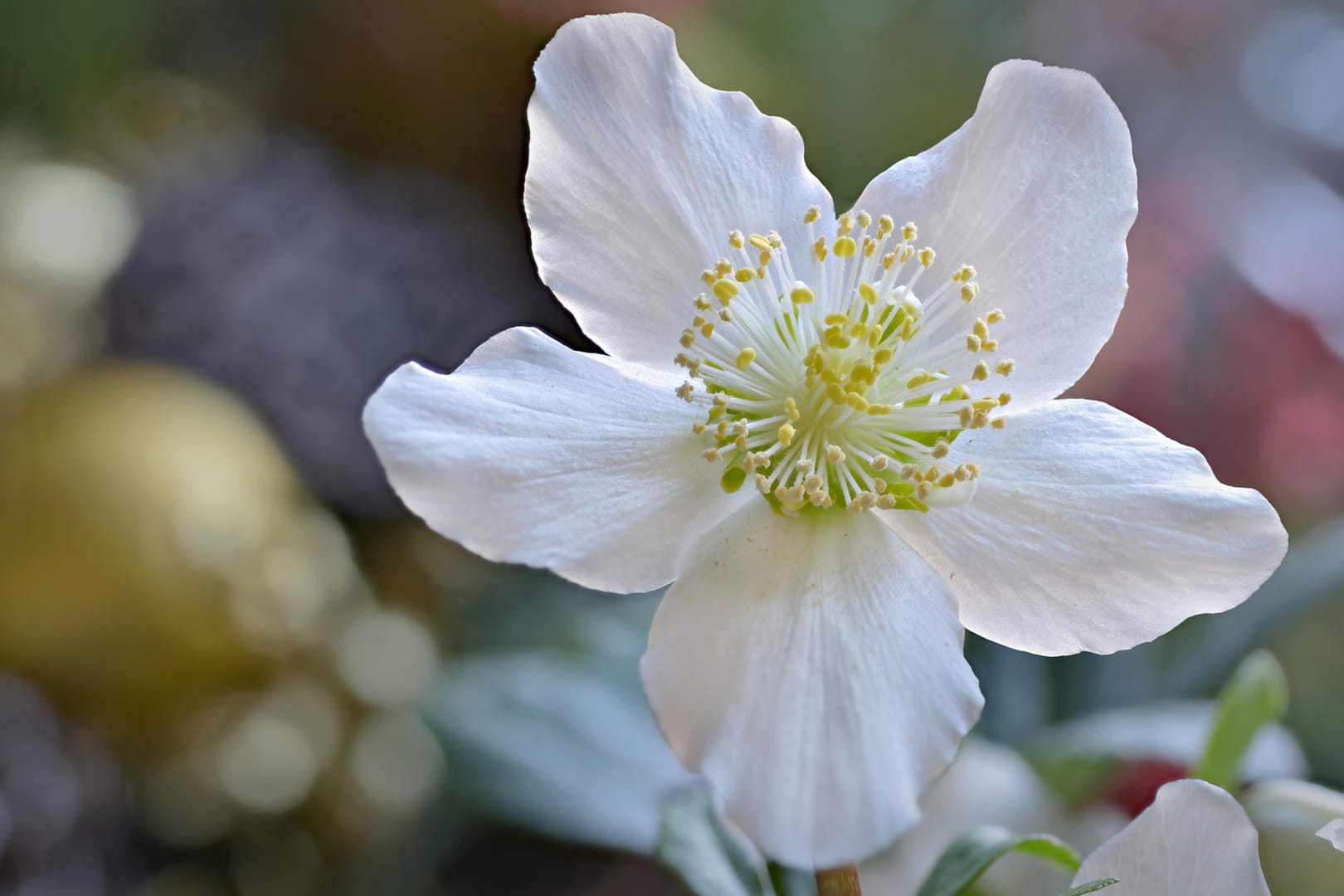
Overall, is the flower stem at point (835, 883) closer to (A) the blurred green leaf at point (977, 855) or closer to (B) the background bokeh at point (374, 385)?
(A) the blurred green leaf at point (977, 855)

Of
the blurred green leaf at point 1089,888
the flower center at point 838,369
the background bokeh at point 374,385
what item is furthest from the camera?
the background bokeh at point 374,385

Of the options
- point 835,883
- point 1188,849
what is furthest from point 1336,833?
point 835,883

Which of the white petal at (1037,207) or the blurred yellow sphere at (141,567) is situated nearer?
the white petal at (1037,207)

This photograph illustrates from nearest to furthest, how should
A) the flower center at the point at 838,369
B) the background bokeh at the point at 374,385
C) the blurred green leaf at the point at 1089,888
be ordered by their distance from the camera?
1. the blurred green leaf at the point at 1089,888
2. the flower center at the point at 838,369
3. the background bokeh at the point at 374,385

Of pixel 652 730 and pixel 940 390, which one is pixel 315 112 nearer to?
pixel 652 730

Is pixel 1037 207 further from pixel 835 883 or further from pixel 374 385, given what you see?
pixel 374 385

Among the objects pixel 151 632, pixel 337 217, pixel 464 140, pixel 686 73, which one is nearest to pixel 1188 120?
pixel 464 140

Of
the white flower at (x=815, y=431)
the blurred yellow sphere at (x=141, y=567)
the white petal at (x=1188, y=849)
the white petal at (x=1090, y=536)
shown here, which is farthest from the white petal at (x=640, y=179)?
the blurred yellow sphere at (x=141, y=567)
